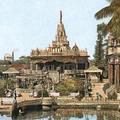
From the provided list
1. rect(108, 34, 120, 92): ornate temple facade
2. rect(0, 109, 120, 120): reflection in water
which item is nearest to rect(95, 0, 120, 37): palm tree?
rect(0, 109, 120, 120): reflection in water

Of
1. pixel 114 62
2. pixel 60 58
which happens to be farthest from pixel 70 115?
pixel 60 58

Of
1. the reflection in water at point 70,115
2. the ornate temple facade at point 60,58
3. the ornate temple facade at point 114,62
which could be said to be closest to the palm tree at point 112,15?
the reflection in water at point 70,115

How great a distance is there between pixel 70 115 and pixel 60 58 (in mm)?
47988

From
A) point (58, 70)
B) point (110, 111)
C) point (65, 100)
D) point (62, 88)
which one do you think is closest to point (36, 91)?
point (62, 88)

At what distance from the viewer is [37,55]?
108m

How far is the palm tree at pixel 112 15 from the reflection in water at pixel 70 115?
19575mm

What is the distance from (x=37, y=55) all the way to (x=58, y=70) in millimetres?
10432

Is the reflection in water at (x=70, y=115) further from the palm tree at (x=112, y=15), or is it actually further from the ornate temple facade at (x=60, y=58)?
the ornate temple facade at (x=60, y=58)

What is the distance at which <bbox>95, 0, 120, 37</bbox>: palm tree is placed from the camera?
34.6 metres

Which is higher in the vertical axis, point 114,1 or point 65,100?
point 114,1

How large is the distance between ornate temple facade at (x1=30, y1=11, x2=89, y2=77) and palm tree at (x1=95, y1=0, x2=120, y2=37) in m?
68.3

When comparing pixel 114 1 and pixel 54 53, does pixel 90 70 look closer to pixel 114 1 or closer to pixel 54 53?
pixel 54 53

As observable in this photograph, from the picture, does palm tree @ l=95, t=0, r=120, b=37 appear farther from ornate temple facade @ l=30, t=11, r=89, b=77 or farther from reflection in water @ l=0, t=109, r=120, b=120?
ornate temple facade @ l=30, t=11, r=89, b=77

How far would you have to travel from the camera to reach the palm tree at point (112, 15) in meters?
34.6
